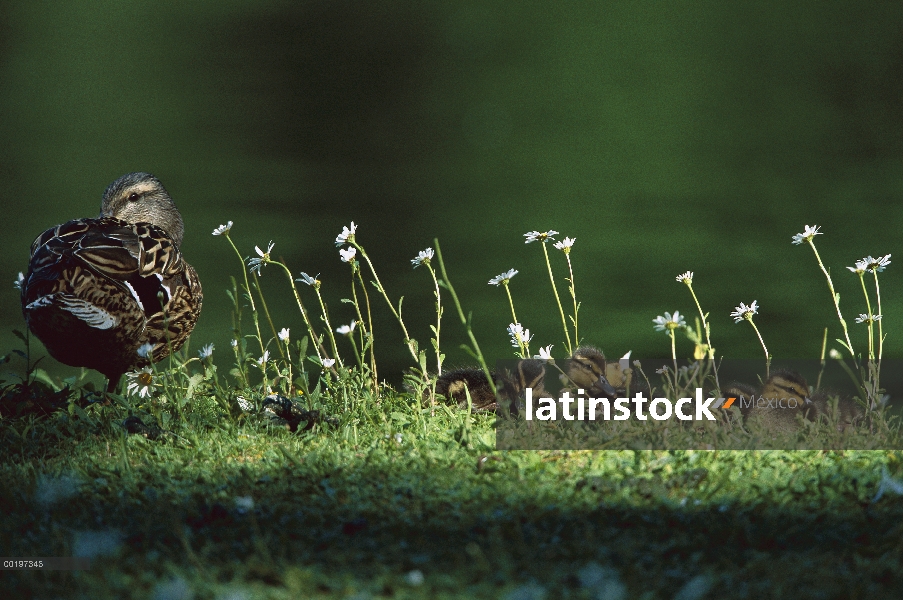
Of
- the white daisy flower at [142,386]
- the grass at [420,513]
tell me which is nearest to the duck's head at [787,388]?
the grass at [420,513]

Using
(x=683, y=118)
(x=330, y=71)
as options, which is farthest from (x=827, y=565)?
(x=330, y=71)

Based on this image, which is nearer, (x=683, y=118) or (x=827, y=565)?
(x=827, y=565)

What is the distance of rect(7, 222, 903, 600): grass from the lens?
6.82 ft

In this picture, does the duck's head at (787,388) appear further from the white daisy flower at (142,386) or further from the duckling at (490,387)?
the white daisy flower at (142,386)

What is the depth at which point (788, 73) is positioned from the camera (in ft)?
42.0

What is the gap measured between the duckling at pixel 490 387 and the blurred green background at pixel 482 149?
237cm

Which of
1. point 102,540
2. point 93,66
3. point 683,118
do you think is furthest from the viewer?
point 93,66

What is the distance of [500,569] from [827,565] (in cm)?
70

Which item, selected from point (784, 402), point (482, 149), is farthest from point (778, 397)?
point (482, 149)

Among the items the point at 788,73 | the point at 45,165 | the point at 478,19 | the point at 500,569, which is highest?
the point at 478,19

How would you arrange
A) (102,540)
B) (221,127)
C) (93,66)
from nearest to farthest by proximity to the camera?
(102,540), (221,127), (93,66)

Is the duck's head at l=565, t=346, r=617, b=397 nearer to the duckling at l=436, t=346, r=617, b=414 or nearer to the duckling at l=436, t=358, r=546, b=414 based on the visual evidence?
the duckling at l=436, t=346, r=617, b=414

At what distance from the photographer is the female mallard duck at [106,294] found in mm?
4004

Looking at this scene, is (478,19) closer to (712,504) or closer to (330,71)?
(330,71)
